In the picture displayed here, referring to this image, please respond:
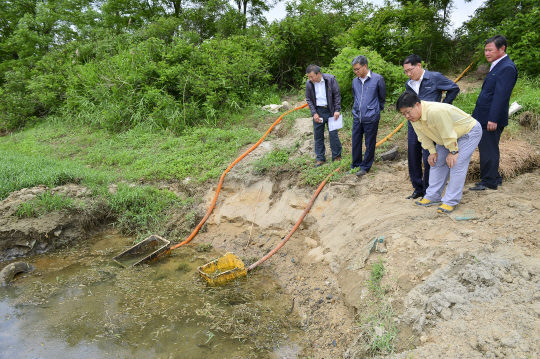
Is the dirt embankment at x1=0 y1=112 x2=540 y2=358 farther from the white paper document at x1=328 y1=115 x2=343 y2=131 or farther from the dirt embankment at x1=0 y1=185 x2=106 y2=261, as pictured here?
the white paper document at x1=328 y1=115 x2=343 y2=131

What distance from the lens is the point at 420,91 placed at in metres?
4.47

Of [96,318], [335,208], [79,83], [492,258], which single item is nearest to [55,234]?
[96,318]

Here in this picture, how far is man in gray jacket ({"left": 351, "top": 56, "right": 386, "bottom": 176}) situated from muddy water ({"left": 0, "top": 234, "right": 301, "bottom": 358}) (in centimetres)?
251

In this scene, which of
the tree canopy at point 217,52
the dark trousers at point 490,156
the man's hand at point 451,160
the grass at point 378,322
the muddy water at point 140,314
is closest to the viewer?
the grass at point 378,322

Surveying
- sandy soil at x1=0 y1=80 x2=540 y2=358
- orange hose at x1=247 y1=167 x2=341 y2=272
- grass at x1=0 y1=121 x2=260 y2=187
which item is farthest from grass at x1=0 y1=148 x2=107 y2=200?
orange hose at x1=247 y1=167 x2=341 y2=272

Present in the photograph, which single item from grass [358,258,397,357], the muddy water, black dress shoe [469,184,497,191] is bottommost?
the muddy water

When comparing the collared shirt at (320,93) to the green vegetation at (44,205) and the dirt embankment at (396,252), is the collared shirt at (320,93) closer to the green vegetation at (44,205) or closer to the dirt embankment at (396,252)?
the dirt embankment at (396,252)

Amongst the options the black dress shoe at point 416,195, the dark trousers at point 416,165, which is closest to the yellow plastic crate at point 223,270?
the black dress shoe at point 416,195

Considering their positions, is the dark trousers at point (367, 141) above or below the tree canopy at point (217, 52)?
below

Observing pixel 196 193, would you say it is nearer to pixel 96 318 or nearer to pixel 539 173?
pixel 96 318

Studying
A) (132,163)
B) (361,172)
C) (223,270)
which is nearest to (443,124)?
(361,172)

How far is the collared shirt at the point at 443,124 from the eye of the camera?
3.62m

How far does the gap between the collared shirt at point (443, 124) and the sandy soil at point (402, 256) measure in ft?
2.78

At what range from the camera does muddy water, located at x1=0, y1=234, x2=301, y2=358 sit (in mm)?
3441
